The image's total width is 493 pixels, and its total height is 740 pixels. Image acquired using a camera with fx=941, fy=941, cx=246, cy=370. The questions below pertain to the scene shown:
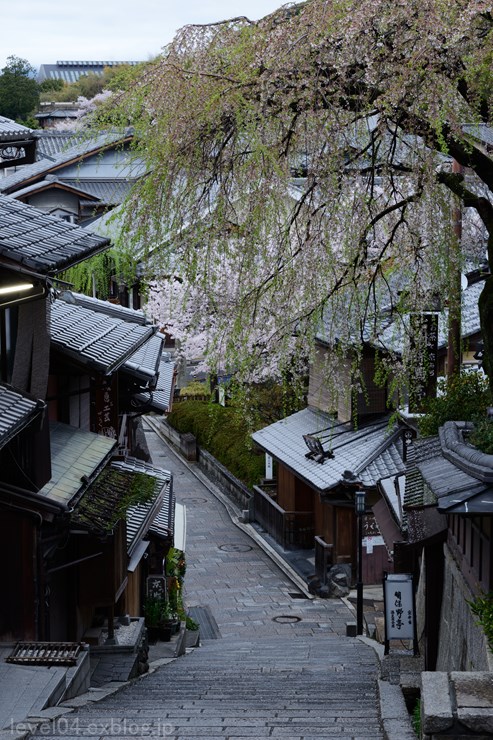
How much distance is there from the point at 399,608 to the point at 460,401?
4026 mm

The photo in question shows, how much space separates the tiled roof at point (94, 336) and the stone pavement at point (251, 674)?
16.7 feet

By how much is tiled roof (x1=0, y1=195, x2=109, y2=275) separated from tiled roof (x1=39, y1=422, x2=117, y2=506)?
10.0ft

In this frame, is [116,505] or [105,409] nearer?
[116,505]

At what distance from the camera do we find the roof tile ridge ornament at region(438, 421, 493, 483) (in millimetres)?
7650

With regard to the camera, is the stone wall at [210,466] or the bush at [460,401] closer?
the bush at [460,401]

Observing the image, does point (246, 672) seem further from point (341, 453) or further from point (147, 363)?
point (341, 453)

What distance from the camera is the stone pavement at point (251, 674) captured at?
861 cm

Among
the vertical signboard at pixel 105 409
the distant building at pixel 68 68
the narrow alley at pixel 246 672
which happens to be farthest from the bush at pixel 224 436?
the distant building at pixel 68 68

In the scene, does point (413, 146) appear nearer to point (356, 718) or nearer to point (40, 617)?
point (356, 718)

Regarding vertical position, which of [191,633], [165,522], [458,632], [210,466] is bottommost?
[210,466]

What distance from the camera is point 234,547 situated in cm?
3161

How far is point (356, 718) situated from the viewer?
9.38 m

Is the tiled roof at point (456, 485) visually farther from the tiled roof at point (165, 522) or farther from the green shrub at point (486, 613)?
the tiled roof at point (165, 522)

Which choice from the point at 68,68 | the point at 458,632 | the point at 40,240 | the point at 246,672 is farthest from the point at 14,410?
the point at 68,68
